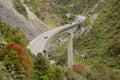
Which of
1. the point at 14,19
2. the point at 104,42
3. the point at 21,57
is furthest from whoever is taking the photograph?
the point at 104,42

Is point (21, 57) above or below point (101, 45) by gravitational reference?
below

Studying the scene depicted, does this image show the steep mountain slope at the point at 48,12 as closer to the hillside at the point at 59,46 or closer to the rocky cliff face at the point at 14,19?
the hillside at the point at 59,46

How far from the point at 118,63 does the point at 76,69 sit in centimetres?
1504

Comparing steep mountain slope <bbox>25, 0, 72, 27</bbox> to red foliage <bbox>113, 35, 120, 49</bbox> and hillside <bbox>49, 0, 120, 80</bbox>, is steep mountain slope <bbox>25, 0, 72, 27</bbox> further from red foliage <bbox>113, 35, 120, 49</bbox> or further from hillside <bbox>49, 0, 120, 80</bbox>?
red foliage <bbox>113, 35, 120, 49</bbox>

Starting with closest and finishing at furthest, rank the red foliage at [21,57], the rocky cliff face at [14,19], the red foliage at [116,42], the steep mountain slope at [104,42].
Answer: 1. the red foliage at [21,57]
2. the rocky cliff face at [14,19]
3. the steep mountain slope at [104,42]
4. the red foliage at [116,42]

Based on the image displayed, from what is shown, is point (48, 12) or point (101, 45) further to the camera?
point (48, 12)

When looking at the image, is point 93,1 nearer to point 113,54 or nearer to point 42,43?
point 113,54

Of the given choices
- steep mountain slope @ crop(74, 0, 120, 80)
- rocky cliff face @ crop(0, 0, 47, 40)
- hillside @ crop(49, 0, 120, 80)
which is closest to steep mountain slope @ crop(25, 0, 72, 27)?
hillside @ crop(49, 0, 120, 80)

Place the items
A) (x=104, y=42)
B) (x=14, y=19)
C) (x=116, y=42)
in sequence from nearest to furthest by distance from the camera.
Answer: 1. (x=14, y=19)
2. (x=116, y=42)
3. (x=104, y=42)

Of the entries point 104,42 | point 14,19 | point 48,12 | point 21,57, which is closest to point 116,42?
point 104,42

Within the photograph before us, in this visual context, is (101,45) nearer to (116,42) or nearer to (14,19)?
(116,42)

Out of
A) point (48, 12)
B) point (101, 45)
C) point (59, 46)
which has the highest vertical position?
point (48, 12)

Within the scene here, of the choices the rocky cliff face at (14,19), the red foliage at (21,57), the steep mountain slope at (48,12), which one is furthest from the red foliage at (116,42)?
the red foliage at (21,57)

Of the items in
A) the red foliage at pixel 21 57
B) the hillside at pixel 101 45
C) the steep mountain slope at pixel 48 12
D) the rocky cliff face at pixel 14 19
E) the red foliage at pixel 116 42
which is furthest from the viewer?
the steep mountain slope at pixel 48 12
